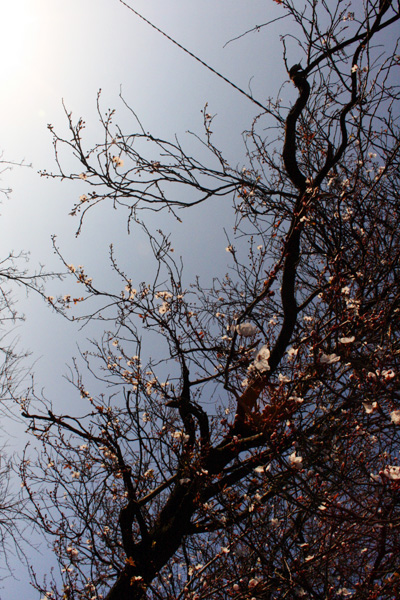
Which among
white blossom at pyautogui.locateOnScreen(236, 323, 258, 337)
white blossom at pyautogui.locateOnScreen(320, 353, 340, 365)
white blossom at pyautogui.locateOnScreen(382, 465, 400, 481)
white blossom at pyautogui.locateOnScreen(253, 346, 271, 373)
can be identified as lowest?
white blossom at pyautogui.locateOnScreen(382, 465, 400, 481)

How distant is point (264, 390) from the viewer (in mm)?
2209

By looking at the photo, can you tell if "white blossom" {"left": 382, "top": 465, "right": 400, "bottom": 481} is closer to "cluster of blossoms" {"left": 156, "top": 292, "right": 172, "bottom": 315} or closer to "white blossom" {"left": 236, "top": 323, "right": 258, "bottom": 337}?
"white blossom" {"left": 236, "top": 323, "right": 258, "bottom": 337}

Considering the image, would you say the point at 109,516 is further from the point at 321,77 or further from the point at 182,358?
the point at 321,77

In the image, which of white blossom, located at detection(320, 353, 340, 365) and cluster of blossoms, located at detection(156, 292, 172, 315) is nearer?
white blossom, located at detection(320, 353, 340, 365)

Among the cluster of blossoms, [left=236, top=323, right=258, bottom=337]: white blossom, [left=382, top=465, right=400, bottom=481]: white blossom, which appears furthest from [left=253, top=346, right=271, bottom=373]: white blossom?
the cluster of blossoms

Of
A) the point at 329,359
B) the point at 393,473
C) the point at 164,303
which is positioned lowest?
the point at 393,473

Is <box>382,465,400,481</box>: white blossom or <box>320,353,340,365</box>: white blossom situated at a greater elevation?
<box>320,353,340,365</box>: white blossom

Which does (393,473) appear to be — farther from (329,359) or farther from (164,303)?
(164,303)

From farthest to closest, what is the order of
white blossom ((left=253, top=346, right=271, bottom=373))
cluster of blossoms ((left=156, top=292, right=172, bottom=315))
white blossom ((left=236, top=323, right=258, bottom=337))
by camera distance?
cluster of blossoms ((left=156, top=292, right=172, bottom=315)) → white blossom ((left=236, top=323, right=258, bottom=337)) → white blossom ((left=253, top=346, right=271, bottom=373))

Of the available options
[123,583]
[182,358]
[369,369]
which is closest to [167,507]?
[123,583]

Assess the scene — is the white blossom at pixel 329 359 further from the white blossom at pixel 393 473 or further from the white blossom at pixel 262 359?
the white blossom at pixel 393 473

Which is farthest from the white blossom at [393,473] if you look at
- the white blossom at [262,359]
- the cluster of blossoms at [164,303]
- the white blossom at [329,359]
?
the cluster of blossoms at [164,303]

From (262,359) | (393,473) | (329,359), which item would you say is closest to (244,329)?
(262,359)

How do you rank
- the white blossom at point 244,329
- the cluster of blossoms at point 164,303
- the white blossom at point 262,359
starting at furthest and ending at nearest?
1. the cluster of blossoms at point 164,303
2. the white blossom at point 244,329
3. the white blossom at point 262,359
